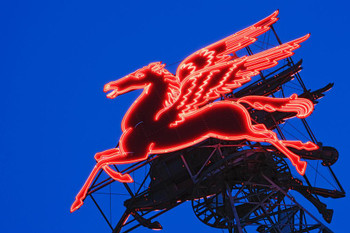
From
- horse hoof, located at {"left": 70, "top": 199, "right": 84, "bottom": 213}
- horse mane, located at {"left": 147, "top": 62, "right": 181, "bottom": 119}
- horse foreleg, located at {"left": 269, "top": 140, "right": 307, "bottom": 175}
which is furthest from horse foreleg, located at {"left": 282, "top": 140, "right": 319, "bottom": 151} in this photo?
horse hoof, located at {"left": 70, "top": 199, "right": 84, "bottom": 213}

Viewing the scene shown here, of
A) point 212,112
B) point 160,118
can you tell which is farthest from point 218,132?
point 160,118

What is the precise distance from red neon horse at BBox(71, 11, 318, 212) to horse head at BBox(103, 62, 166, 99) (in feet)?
0.15

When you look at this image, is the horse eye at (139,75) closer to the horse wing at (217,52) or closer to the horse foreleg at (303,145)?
the horse wing at (217,52)

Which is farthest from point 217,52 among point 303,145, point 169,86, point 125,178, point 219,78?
point 125,178

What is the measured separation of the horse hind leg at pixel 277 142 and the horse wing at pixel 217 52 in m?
4.06

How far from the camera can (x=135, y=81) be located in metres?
21.0

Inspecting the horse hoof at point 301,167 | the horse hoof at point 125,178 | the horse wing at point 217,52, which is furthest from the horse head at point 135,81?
the horse hoof at point 301,167

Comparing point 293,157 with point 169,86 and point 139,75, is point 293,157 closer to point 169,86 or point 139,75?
point 169,86

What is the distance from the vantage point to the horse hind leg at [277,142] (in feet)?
57.1

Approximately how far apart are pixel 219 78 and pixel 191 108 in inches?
67.4

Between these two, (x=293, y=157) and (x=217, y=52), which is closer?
(x=293, y=157)

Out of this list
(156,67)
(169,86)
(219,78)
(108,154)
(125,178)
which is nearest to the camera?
(125,178)

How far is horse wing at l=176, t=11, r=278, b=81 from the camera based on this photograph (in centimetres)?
2080

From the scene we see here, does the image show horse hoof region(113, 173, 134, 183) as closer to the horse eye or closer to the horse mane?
the horse mane
